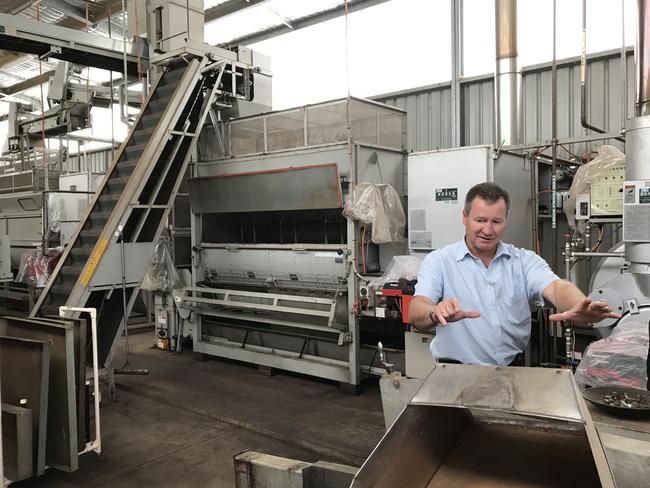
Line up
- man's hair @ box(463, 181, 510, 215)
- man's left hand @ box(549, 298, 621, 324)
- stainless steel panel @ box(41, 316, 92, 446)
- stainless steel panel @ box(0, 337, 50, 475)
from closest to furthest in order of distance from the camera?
1. man's left hand @ box(549, 298, 621, 324)
2. man's hair @ box(463, 181, 510, 215)
3. stainless steel panel @ box(0, 337, 50, 475)
4. stainless steel panel @ box(41, 316, 92, 446)

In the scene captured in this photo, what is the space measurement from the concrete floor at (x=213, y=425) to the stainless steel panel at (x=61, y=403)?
0.92 ft

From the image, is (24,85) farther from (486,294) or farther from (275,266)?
(486,294)

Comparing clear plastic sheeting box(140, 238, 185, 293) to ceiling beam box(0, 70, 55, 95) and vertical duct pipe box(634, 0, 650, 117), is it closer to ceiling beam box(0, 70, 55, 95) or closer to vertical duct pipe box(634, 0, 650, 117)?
vertical duct pipe box(634, 0, 650, 117)

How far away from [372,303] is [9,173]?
615 centimetres

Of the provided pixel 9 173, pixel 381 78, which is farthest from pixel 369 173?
pixel 9 173

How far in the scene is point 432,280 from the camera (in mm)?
1680

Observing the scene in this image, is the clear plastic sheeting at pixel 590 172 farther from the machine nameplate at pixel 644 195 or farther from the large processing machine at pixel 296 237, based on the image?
the large processing machine at pixel 296 237

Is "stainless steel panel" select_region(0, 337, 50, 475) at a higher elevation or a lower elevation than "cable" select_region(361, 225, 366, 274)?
lower

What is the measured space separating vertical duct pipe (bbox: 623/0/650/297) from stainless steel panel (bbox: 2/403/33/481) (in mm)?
2848

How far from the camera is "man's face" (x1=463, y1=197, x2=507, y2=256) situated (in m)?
1.60

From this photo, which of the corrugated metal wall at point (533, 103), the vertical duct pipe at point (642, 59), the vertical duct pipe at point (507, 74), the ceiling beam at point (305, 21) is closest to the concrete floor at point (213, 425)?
the vertical duct pipe at point (642, 59)

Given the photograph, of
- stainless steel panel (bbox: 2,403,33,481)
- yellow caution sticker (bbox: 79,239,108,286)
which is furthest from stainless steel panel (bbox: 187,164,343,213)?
stainless steel panel (bbox: 2,403,33,481)

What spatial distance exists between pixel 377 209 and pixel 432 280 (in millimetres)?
2146

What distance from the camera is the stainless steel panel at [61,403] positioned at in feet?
8.09
